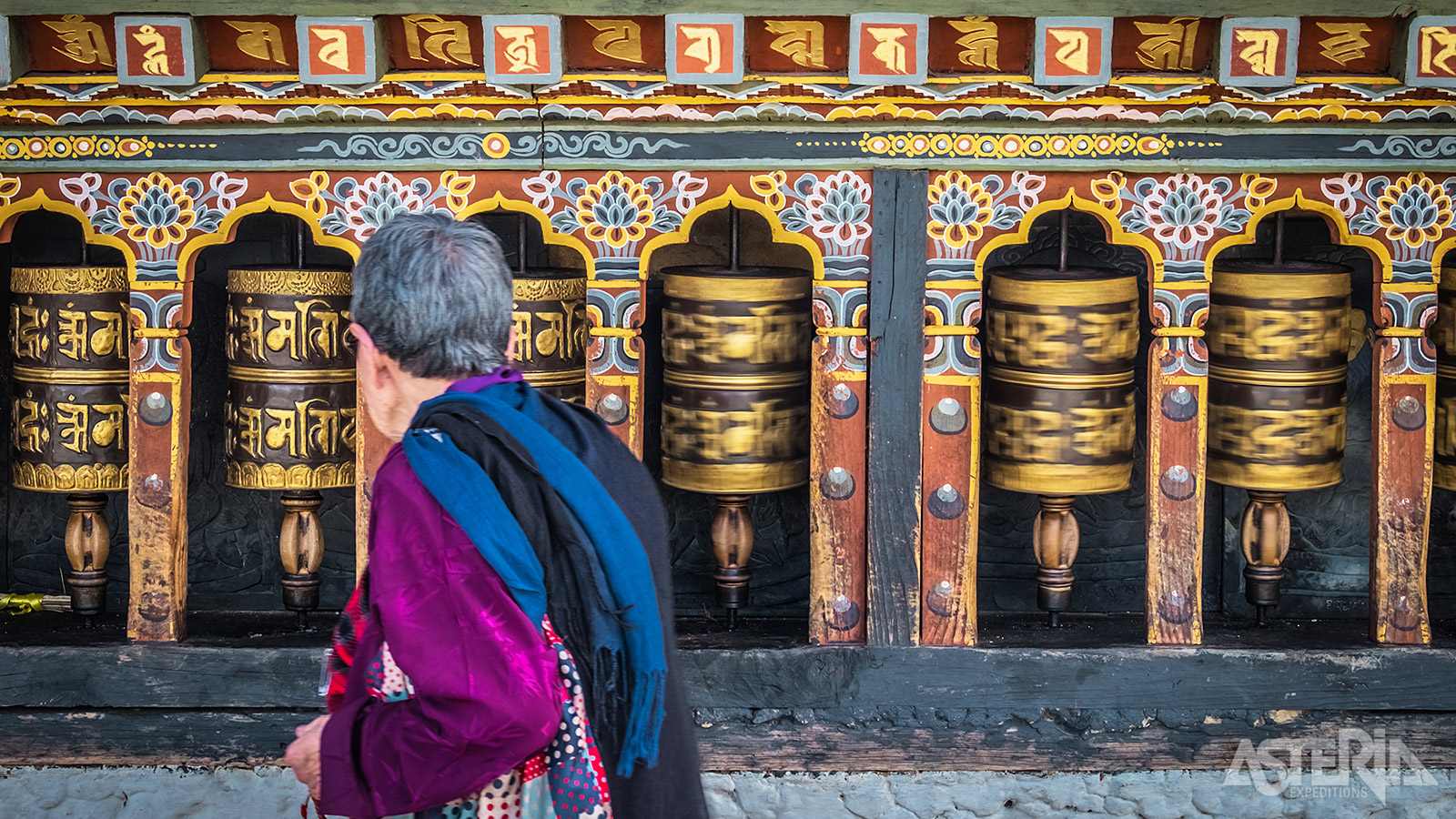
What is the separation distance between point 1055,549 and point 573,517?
1.88 meters

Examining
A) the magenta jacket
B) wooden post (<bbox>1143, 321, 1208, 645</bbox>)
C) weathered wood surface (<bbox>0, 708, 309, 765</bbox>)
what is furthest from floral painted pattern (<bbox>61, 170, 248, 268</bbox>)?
wooden post (<bbox>1143, 321, 1208, 645</bbox>)

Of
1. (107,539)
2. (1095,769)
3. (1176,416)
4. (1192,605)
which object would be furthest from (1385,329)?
(107,539)

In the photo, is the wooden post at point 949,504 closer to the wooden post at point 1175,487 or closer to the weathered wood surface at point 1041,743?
the weathered wood surface at point 1041,743

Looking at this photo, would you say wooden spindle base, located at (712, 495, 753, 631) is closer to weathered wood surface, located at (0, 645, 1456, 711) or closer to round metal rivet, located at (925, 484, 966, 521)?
weathered wood surface, located at (0, 645, 1456, 711)

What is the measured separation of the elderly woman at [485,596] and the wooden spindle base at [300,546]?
5.32 feet

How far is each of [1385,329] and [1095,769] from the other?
1148mm

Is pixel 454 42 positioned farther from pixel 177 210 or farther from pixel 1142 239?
pixel 1142 239

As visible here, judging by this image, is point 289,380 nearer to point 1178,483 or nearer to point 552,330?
point 552,330

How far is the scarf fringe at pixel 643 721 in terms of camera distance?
1.43m

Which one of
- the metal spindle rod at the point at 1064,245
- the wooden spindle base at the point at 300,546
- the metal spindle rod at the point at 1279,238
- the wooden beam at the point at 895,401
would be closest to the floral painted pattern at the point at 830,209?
the wooden beam at the point at 895,401

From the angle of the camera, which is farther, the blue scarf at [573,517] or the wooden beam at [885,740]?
the wooden beam at [885,740]

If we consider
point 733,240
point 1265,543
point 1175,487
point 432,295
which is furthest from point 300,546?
point 1265,543

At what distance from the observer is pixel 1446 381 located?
310cm

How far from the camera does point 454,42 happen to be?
273 cm
